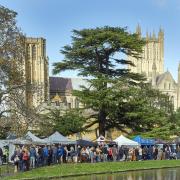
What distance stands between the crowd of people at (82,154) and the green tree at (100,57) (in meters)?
6.07

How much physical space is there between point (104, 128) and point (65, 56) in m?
7.87

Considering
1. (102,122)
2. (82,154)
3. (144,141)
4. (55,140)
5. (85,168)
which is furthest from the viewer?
(102,122)

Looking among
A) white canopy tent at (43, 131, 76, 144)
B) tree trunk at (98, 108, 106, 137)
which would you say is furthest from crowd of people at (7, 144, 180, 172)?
tree trunk at (98, 108, 106, 137)

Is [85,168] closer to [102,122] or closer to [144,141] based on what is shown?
[144,141]

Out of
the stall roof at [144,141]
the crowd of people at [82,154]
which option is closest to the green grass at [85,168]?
the crowd of people at [82,154]

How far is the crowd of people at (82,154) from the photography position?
3353 cm

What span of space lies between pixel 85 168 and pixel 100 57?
20380 mm

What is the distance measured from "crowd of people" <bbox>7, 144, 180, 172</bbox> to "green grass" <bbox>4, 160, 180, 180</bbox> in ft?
3.90

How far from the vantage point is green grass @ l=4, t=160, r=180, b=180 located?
30914mm

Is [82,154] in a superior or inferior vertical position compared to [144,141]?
inferior

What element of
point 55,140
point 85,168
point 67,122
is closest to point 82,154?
point 55,140

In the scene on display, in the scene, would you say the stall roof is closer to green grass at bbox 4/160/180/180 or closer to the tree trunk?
the tree trunk

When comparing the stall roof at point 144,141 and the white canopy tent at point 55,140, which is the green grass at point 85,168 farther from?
the stall roof at point 144,141

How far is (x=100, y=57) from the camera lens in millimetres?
54062
